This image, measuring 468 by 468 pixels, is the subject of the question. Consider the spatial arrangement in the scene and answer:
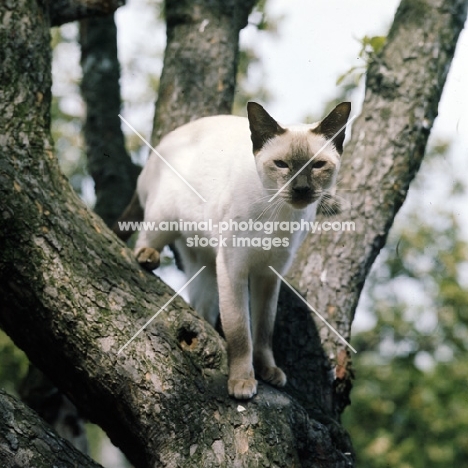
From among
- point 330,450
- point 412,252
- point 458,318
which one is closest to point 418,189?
point 412,252

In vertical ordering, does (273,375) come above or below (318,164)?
below

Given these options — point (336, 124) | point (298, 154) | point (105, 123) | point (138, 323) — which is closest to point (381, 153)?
point (336, 124)

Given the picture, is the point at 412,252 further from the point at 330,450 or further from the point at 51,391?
the point at 330,450

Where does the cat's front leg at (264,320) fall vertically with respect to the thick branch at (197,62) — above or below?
below

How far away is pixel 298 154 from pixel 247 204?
33cm

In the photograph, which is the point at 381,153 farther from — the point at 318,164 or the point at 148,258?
the point at 148,258

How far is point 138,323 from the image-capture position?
2543 millimetres

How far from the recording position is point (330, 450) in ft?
8.92

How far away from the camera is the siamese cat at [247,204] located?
9.54 ft

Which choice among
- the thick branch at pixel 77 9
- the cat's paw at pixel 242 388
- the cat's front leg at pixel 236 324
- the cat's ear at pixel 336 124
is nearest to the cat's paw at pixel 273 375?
the cat's front leg at pixel 236 324

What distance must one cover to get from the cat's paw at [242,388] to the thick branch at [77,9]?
7.21 feet

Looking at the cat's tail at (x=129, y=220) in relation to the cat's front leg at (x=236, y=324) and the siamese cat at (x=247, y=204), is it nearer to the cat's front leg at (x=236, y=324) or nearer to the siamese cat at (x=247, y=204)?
the siamese cat at (x=247, y=204)

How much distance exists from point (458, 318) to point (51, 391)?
19.6 feet

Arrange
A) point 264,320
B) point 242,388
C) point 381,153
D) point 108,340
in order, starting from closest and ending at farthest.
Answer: point 108,340, point 242,388, point 264,320, point 381,153
